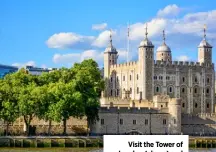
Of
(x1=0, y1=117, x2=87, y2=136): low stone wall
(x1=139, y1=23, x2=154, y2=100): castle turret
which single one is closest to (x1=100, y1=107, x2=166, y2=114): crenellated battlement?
Result: (x1=0, y1=117, x2=87, y2=136): low stone wall

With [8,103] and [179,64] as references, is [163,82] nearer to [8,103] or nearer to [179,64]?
[179,64]

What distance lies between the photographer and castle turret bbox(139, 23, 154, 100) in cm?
8200

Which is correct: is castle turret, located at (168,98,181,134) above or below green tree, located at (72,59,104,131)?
below

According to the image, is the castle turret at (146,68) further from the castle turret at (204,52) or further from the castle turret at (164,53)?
the castle turret at (204,52)

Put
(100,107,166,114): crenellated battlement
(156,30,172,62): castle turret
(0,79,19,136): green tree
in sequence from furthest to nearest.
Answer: (156,30,172,62): castle turret < (100,107,166,114): crenellated battlement < (0,79,19,136): green tree

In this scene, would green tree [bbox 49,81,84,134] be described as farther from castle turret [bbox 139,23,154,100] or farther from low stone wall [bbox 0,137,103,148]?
castle turret [bbox 139,23,154,100]

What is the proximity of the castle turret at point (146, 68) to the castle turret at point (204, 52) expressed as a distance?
10028mm

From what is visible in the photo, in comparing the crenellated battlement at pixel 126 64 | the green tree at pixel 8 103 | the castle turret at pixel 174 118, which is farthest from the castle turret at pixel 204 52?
the green tree at pixel 8 103

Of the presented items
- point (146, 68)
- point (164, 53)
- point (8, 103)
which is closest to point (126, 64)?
point (164, 53)

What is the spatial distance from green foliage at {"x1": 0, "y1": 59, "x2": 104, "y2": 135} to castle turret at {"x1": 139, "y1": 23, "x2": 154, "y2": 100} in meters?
20.8

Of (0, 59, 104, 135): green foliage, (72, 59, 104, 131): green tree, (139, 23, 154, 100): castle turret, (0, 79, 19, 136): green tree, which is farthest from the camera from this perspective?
(139, 23, 154, 100): castle turret

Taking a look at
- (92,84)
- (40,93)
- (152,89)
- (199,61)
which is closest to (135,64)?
(152,89)

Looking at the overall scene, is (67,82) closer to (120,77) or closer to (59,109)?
(59,109)

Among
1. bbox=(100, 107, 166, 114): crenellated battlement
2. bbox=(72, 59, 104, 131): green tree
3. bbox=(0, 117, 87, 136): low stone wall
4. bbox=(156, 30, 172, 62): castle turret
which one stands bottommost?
bbox=(0, 117, 87, 136): low stone wall
